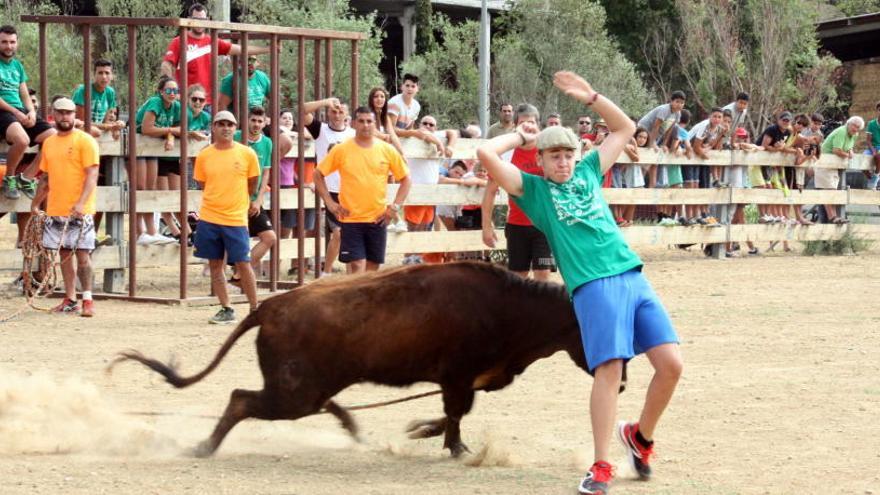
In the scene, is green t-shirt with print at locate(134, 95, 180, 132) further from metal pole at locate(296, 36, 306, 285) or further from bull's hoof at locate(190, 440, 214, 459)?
bull's hoof at locate(190, 440, 214, 459)

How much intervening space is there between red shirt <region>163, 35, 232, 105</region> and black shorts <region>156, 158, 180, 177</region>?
0.85 meters

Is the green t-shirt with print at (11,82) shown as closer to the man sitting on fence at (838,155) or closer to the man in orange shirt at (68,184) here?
the man in orange shirt at (68,184)

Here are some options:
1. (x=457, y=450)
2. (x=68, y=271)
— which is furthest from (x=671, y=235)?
(x=457, y=450)

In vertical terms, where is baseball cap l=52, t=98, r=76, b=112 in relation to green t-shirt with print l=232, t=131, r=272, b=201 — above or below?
above

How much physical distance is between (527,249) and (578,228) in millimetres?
5080

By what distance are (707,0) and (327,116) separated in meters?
23.1

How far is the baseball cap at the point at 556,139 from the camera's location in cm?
612

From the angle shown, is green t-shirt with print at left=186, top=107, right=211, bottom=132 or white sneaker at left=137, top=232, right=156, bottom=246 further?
green t-shirt with print at left=186, top=107, right=211, bottom=132

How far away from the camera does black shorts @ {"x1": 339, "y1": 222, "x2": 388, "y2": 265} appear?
12.2m

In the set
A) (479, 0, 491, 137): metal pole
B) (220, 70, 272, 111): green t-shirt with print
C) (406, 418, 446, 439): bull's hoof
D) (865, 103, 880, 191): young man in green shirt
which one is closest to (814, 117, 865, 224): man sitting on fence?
(865, 103, 880, 191): young man in green shirt

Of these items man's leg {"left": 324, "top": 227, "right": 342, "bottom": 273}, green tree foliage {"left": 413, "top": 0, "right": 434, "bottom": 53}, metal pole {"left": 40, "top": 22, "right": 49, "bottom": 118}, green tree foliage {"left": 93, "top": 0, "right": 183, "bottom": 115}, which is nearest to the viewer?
metal pole {"left": 40, "top": 22, "right": 49, "bottom": 118}

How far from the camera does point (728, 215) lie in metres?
20.7

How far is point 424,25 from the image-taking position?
38.1m

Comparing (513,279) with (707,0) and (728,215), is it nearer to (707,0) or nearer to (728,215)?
(728,215)
